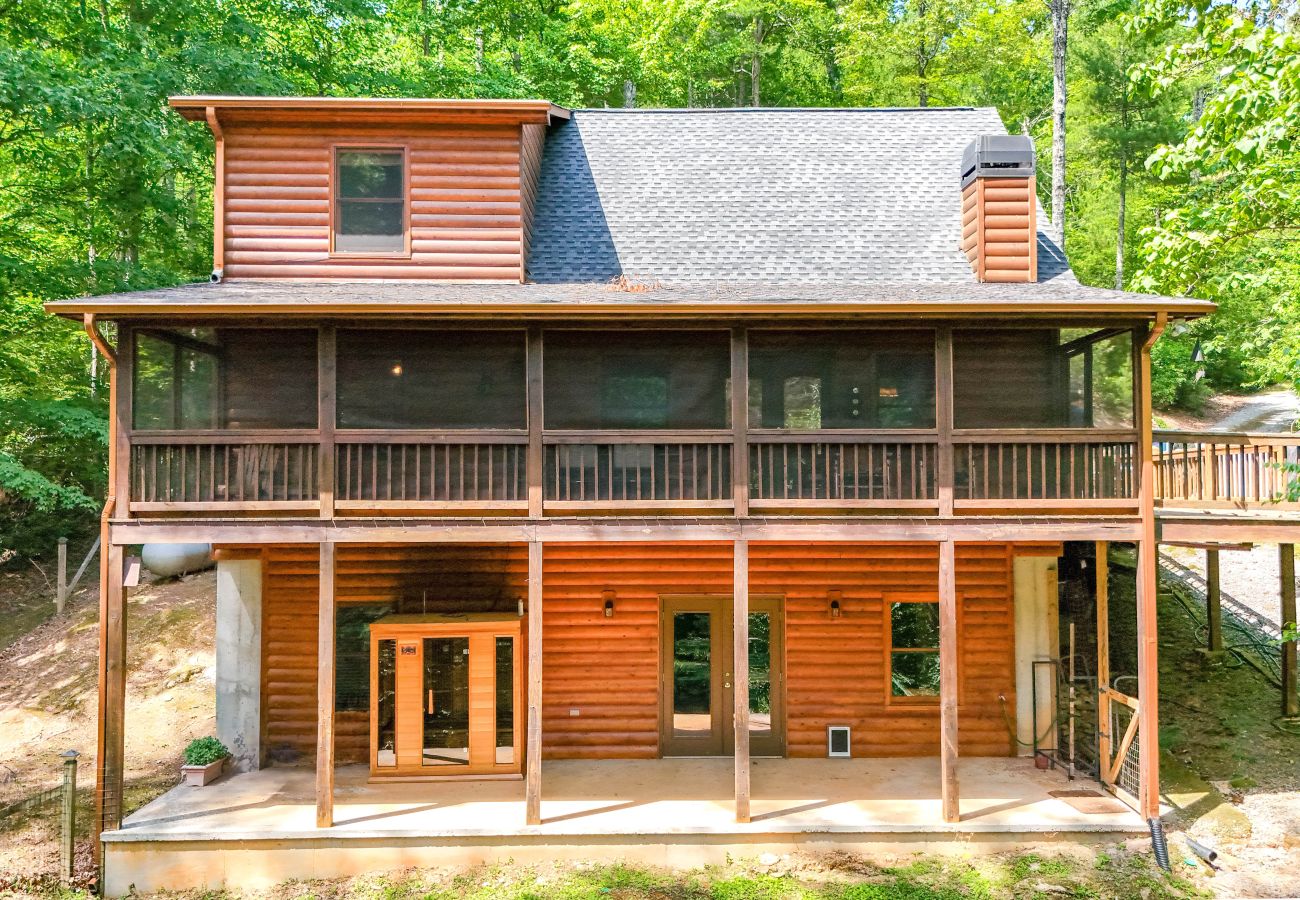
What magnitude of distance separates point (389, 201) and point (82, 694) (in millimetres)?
9178

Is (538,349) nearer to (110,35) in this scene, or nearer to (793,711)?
(793,711)

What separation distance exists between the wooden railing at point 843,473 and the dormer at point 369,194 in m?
4.04

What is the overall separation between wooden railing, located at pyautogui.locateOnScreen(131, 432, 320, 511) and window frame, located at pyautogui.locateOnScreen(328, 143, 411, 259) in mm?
2768

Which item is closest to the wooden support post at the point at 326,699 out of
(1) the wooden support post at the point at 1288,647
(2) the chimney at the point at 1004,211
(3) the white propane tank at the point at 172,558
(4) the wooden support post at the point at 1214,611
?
(3) the white propane tank at the point at 172,558

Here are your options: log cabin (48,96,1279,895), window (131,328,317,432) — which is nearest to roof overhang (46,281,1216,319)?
log cabin (48,96,1279,895)

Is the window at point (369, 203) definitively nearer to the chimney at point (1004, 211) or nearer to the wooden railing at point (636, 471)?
→ the wooden railing at point (636, 471)

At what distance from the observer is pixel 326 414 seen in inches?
344

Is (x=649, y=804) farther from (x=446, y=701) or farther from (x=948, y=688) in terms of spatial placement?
(x=948, y=688)

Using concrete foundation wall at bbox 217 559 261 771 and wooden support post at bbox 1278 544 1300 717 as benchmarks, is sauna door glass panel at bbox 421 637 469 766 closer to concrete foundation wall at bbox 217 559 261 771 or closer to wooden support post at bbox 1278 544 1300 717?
concrete foundation wall at bbox 217 559 261 771

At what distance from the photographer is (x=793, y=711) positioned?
430 inches

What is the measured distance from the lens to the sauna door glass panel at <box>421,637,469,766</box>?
10258 millimetres

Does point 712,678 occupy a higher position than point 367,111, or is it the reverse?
point 367,111

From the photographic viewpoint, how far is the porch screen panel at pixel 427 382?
34.5 feet

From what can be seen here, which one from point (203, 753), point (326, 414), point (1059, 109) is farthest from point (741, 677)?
point (1059, 109)
